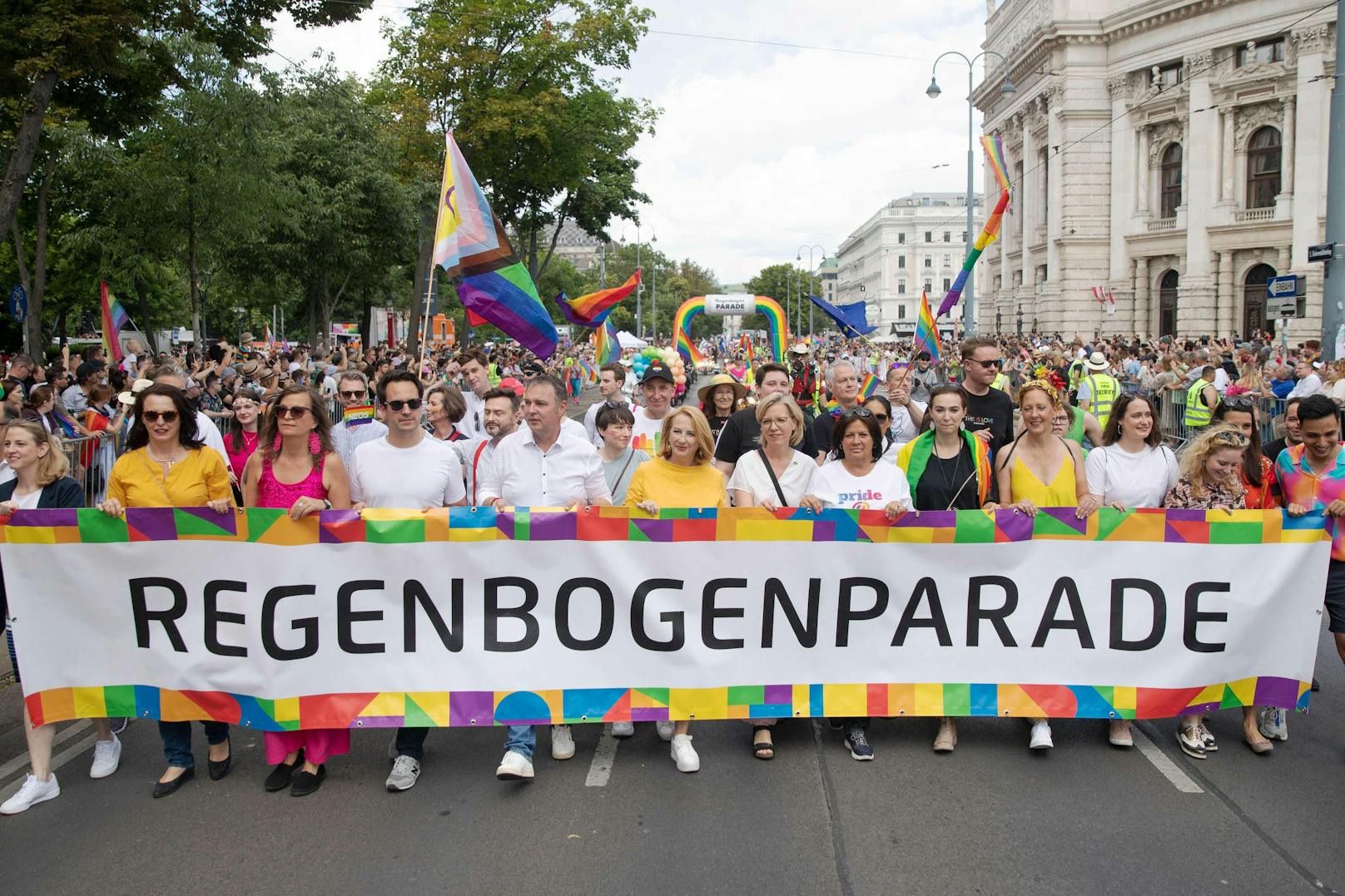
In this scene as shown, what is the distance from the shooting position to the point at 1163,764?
5.23m

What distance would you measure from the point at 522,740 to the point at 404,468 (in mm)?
1387

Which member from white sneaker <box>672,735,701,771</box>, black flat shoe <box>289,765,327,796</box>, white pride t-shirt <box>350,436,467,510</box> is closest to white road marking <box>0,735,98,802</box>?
black flat shoe <box>289,765,327,796</box>

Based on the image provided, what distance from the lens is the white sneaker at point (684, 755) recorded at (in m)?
5.16

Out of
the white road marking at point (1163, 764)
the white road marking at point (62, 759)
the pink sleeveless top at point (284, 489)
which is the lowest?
the white road marking at point (1163, 764)

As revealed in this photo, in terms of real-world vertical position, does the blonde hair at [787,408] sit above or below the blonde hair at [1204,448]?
above

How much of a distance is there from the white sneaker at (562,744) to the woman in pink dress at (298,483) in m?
0.96

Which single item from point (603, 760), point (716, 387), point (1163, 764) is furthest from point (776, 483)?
point (1163, 764)

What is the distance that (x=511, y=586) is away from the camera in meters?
5.25

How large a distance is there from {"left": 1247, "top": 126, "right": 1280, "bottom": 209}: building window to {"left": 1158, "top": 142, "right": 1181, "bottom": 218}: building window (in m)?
3.60

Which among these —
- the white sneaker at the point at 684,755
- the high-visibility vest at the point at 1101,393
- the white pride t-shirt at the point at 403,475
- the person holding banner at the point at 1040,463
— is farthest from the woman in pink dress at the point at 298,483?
the high-visibility vest at the point at 1101,393

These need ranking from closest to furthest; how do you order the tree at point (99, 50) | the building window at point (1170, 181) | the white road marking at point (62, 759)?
the white road marking at point (62, 759) → the tree at point (99, 50) → the building window at point (1170, 181)

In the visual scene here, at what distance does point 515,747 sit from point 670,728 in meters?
0.82

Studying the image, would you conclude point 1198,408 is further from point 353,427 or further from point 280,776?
point 280,776

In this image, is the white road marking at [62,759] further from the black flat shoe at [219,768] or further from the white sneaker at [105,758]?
the black flat shoe at [219,768]
